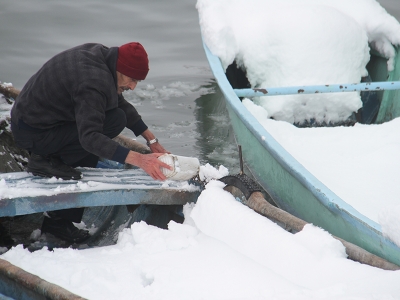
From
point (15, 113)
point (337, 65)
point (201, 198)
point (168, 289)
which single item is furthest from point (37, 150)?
point (337, 65)

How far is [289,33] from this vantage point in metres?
5.08

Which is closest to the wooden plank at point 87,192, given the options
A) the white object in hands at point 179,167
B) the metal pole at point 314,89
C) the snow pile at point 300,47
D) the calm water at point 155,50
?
the white object in hands at point 179,167

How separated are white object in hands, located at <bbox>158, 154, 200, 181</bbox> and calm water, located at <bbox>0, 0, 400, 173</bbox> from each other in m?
2.14

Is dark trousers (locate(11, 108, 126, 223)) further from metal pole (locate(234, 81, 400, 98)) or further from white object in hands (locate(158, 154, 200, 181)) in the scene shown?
metal pole (locate(234, 81, 400, 98))

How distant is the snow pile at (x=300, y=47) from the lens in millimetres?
4980

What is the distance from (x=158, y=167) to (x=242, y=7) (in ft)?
9.49

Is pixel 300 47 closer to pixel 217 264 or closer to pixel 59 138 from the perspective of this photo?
pixel 59 138

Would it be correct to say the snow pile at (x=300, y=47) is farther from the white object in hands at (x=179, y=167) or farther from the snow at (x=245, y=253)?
the white object in hands at (x=179, y=167)

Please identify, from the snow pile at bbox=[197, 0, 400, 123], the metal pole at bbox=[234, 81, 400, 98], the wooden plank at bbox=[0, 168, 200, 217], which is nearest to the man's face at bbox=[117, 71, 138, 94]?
the wooden plank at bbox=[0, 168, 200, 217]

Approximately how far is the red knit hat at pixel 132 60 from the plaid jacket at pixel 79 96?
0.13 feet

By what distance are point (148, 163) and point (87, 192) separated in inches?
14.2

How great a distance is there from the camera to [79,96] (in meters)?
2.95

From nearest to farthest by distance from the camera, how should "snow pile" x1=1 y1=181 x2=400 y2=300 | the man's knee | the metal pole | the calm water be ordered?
"snow pile" x1=1 y1=181 x2=400 y2=300, the man's knee, the metal pole, the calm water

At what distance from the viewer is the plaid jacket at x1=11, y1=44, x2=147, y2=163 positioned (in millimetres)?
2928
